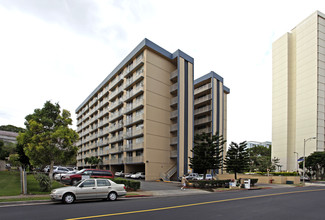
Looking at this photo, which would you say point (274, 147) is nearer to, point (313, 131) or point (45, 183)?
point (313, 131)

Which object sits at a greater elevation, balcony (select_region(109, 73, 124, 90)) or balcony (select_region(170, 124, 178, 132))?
balcony (select_region(109, 73, 124, 90))

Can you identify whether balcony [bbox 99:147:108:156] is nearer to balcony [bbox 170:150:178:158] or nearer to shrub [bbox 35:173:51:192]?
balcony [bbox 170:150:178:158]

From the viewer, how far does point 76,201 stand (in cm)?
1545

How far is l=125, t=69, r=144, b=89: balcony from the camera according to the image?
46.2m

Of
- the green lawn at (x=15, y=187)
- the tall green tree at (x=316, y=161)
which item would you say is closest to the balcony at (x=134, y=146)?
the green lawn at (x=15, y=187)

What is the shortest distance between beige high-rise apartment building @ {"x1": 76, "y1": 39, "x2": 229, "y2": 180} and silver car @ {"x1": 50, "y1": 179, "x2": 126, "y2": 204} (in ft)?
83.3

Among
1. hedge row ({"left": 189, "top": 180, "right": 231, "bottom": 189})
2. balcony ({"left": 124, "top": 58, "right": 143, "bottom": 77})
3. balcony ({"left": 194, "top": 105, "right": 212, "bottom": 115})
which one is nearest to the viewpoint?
hedge row ({"left": 189, "top": 180, "right": 231, "bottom": 189})

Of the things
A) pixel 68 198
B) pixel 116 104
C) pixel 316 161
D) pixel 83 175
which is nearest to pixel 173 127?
pixel 116 104

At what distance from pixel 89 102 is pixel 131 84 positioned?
127 ft

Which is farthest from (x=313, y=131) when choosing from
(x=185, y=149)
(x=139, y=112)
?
(x=139, y=112)

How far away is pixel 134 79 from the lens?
48.7 m

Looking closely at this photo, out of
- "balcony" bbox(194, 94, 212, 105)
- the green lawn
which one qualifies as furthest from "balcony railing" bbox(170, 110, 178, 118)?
the green lawn

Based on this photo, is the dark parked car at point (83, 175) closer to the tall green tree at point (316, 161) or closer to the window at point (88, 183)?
the window at point (88, 183)

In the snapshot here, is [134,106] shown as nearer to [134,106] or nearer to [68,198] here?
[134,106]
